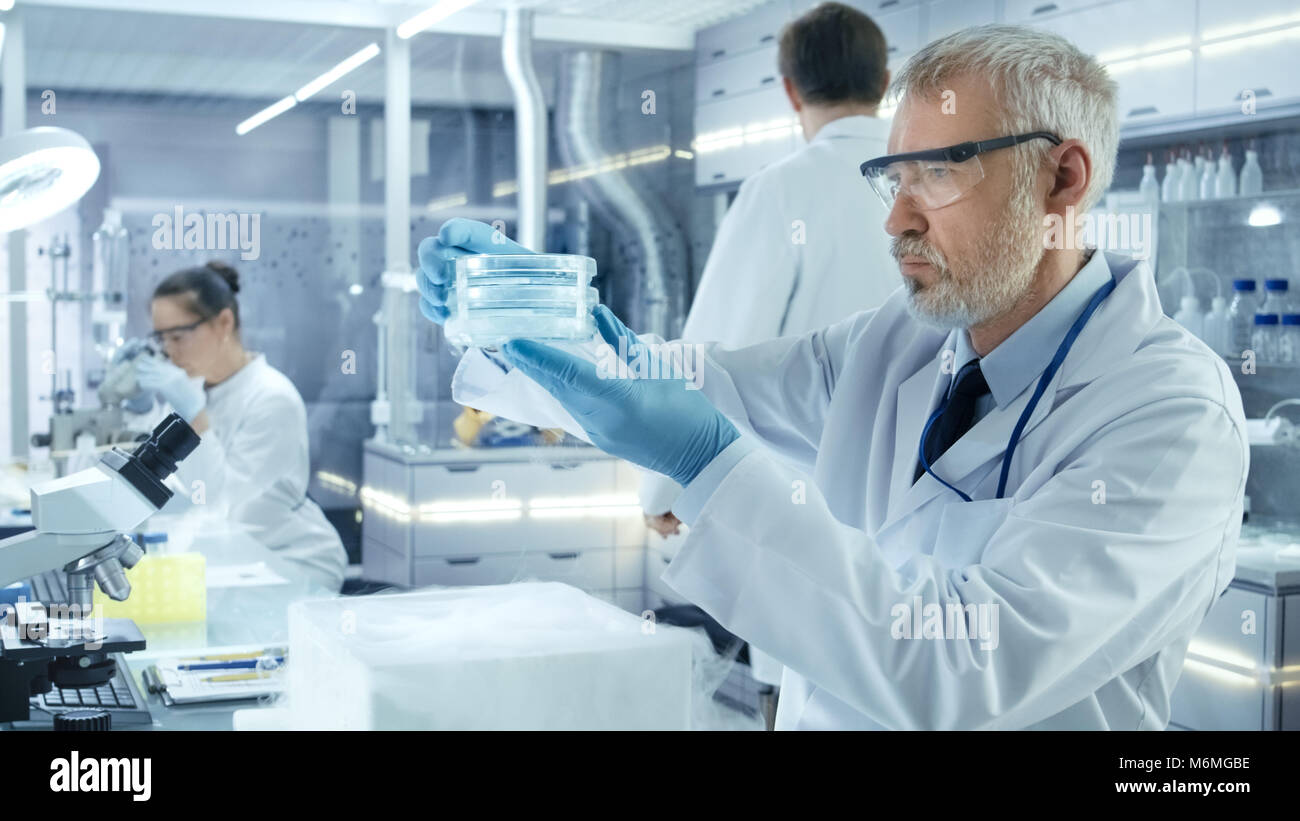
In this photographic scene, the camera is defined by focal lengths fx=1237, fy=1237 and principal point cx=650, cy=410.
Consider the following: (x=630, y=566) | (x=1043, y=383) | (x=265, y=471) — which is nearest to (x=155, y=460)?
(x=1043, y=383)

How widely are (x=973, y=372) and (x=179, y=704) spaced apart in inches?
42.6

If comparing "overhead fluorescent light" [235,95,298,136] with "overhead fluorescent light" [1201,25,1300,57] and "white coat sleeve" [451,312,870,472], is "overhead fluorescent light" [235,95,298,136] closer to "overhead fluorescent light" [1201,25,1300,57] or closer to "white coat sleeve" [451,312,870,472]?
"overhead fluorescent light" [1201,25,1300,57]

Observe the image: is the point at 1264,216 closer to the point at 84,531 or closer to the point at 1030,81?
the point at 1030,81

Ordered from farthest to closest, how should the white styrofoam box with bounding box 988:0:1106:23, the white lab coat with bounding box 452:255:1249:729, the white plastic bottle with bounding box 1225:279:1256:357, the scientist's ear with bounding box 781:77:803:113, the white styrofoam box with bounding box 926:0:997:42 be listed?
the white styrofoam box with bounding box 926:0:997:42, the white styrofoam box with bounding box 988:0:1106:23, the white plastic bottle with bounding box 1225:279:1256:357, the scientist's ear with bounding box 781:77:803:113, the white lab coat with bounding box 452:255:1249:729

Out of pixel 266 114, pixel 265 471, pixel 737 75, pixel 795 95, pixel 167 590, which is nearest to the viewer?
pixel 167 590

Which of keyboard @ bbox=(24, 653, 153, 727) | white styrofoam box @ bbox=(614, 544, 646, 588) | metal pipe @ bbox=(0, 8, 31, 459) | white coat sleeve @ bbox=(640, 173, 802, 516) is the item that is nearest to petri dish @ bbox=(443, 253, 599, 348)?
keyboard @ bbox=(24, 653, 153, 727)

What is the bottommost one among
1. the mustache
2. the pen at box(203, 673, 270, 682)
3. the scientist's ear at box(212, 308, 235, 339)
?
the pen at box(203, 673, 270, 682)

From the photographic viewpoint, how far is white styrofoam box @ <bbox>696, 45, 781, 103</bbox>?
17.1ft

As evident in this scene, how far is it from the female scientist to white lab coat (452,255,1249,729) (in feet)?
6.29

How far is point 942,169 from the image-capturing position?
1.19 m

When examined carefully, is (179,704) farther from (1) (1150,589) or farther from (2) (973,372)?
(1) (1150,589)

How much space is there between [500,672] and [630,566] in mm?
4320
